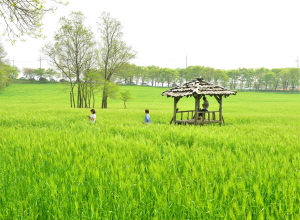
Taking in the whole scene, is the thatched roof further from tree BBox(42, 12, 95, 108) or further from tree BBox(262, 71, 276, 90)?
tree BBox(262, 71, 276, 90)

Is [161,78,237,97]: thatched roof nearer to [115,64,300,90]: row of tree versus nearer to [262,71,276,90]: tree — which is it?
[115,64,300,90]: row of tree

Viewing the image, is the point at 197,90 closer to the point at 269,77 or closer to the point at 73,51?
the point at 73,51

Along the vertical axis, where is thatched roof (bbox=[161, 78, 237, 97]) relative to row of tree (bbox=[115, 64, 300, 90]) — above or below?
below

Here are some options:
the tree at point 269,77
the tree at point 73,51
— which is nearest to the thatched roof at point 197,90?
the tree at point 73,51

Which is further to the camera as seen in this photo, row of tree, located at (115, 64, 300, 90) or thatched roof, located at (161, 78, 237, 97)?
row of tree, located at (115, 64, 300, 90)

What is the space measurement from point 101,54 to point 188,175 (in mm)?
34622

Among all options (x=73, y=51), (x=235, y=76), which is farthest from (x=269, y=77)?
(x=73, y=51)

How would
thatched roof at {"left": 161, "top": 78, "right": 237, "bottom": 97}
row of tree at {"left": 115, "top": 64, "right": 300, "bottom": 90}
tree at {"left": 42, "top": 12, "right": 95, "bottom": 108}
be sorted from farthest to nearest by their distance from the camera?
row of tree at {"left": 115, "top": 64, "right": 300, "bottom": 90} → tree at {"left": 42, "top": 12, "right": 95, "bottom": 108} → thatched roof at {"left": 161, "top": 78, "right": 237, "bottom": 97}

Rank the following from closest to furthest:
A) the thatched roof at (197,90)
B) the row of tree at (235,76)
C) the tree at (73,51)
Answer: the thatched roof at (197,90)
the tree at (73,51)
the row of tree at (235,76)

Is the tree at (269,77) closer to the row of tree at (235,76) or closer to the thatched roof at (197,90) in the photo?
the row of tree at (235,76)

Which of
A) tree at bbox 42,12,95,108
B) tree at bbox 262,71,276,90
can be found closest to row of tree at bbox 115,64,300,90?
tree at bbox 262,71,276,90

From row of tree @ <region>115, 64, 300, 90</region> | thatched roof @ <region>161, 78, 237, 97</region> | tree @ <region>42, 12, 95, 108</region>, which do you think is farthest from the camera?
row of tree @ <region>115, 64, 300, 90</region>

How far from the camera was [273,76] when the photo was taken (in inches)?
4486

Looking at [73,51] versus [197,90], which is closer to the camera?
[197,90]
